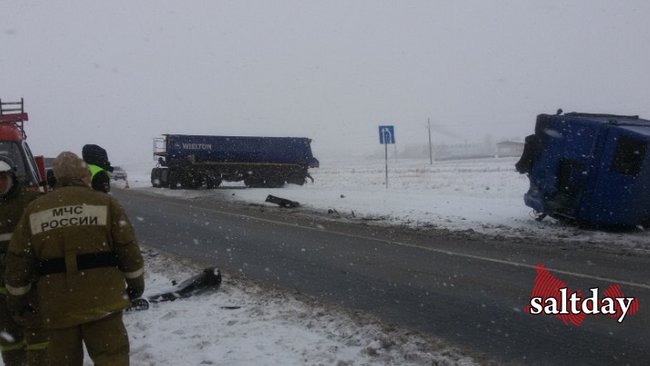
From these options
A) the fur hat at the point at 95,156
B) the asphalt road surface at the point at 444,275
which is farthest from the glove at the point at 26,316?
the asphalt road surface at the point at 444,275

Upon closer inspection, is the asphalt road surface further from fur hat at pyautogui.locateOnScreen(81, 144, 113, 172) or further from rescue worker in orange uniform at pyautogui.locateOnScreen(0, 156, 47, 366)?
rescue worker in orange uniform at pyautogui.locateOnScreen(0, 156, 47, 366)

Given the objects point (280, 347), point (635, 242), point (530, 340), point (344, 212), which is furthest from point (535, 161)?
point (280, 347)

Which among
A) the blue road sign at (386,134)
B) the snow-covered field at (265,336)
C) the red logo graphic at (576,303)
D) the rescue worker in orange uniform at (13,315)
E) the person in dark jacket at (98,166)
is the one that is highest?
the blue road sign at (386,134)

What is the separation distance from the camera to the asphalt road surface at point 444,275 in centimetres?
513

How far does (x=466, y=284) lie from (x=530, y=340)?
213cm

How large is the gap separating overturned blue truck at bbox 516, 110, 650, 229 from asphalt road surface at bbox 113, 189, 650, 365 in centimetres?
204

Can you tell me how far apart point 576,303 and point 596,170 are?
640 centimetres

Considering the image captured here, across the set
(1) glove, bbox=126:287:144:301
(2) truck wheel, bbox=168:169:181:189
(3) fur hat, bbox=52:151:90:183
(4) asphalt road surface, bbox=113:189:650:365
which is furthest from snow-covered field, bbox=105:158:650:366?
(2) truck wheel, bbox=168:169:181:189

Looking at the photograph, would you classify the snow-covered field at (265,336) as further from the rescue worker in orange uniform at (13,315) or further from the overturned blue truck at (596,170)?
the overturned blue truck at (596,170)

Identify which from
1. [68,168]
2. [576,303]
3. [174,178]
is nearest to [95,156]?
[68,168]

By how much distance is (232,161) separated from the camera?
32.0m

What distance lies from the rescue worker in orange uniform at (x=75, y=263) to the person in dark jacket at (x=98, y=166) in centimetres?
116

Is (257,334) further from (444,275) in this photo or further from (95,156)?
(444,275)

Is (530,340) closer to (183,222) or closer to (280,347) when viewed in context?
(280,347)
